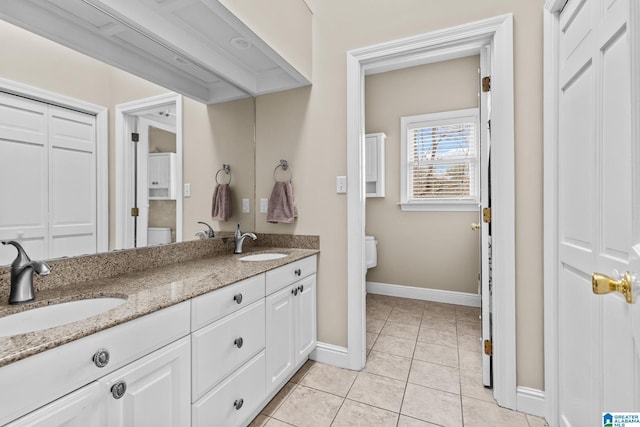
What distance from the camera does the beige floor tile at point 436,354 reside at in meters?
2.10

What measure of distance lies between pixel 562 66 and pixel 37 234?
2.30 meters

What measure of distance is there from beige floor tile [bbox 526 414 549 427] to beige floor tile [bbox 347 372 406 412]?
2.09ft

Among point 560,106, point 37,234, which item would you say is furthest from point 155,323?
point 560,106

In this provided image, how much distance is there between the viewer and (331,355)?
2041mm

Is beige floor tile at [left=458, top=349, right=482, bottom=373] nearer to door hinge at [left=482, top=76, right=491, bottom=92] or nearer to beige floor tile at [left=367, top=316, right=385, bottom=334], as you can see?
beige floor tile at [left=367, top=316, right=385, bottom=334]

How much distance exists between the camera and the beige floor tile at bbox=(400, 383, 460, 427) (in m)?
1.51

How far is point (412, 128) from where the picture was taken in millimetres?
3418

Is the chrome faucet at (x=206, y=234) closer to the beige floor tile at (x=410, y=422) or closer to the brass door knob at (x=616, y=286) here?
the beige floor tile at (x=410, y=422)

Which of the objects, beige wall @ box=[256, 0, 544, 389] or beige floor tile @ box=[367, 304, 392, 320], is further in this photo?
beige floor tile @ box=[367, 304, 392, 320]

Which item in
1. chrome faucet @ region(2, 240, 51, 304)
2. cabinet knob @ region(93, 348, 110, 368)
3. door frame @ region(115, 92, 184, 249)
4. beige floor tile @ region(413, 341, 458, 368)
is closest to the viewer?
cabinet knob @ region(93, 348, 110, 368)

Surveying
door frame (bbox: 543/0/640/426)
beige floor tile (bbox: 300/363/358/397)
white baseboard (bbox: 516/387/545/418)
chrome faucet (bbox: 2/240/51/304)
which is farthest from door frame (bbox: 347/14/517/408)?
chrome faucet (bbox: 2/240/51/304)

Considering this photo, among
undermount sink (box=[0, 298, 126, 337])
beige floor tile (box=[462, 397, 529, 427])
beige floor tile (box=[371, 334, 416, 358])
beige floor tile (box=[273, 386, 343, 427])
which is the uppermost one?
undermount sink (box=[0, 298, 126, 337])

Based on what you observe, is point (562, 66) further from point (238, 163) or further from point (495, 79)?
point (238, 163)

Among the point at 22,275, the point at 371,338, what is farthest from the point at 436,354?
the point at 22,275
